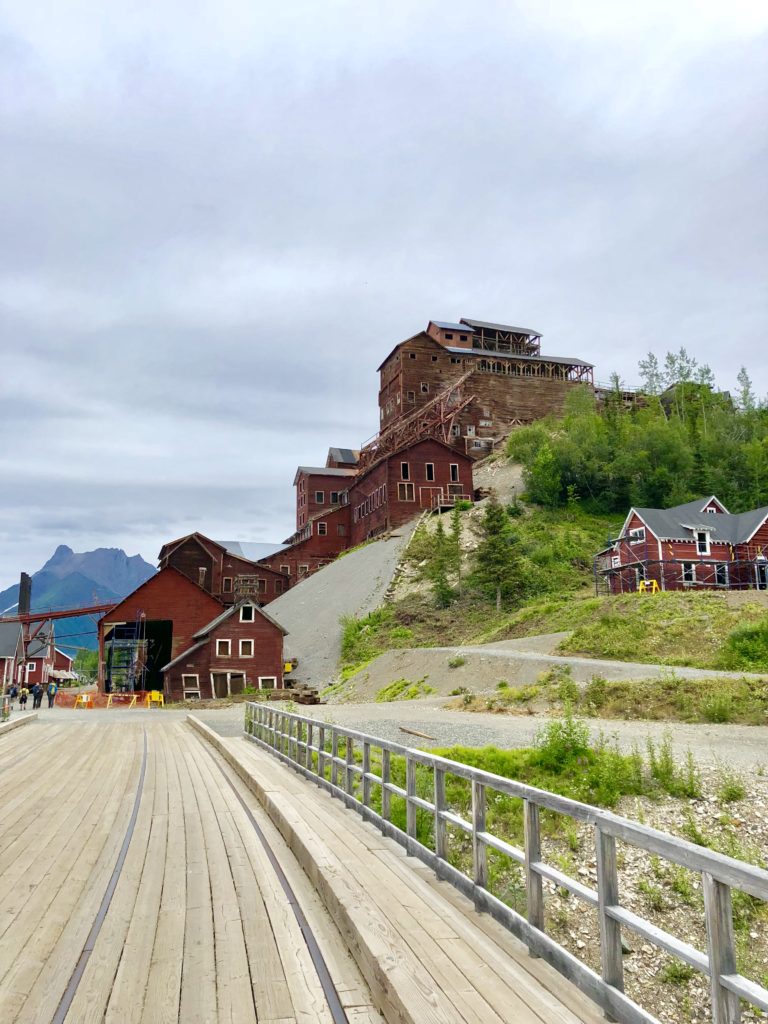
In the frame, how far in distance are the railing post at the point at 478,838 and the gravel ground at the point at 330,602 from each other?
41.0 meters

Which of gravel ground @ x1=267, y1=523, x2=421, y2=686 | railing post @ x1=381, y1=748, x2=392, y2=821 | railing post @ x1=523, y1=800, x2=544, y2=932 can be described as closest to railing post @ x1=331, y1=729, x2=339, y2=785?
railing post @ x1=381, y1=748, x2=392, y2=821

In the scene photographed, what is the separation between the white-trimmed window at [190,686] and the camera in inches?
1810

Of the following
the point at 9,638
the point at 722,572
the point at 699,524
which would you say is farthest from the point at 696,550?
the point at 9,638

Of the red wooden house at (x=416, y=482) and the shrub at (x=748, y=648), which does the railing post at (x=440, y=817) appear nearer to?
the shrub at (x=748, y=648)

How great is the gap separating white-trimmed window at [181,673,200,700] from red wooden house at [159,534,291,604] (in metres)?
19.9

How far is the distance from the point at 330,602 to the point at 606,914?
55569 mm

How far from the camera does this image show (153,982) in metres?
4.34

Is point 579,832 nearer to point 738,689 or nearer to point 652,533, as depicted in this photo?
point 738,689

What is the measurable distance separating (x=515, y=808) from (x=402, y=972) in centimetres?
1038

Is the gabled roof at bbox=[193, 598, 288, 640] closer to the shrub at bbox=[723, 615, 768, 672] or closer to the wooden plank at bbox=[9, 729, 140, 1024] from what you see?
Answer: the shrub at bbox=[723, 615, 768, 672]

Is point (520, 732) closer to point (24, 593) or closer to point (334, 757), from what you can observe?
point (334, 757)

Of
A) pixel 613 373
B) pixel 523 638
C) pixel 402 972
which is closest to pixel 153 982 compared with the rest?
pixel 402 972

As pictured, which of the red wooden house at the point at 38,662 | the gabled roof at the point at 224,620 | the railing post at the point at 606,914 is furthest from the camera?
the red wooden house at the point at 38,662

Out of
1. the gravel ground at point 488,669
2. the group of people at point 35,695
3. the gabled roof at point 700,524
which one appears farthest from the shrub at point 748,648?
the group of people at point 35,695
